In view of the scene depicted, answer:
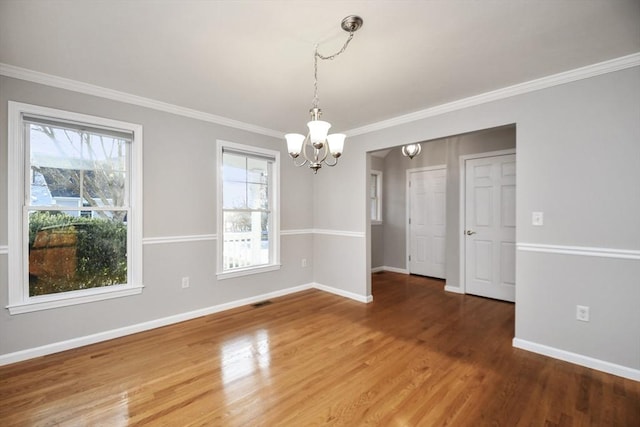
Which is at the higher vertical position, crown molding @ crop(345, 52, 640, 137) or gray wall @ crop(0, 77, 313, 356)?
crown molding @ crop(345, 52, 640, 137)

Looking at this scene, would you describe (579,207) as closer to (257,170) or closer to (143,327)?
(257,170)

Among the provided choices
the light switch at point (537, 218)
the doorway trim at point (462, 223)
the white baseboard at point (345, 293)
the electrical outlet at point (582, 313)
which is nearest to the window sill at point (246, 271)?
the white baseboard at point (345, 293)

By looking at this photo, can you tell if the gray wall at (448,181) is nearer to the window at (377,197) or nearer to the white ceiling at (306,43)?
the window at (377,197)

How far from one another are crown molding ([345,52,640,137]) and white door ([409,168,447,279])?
214 cm

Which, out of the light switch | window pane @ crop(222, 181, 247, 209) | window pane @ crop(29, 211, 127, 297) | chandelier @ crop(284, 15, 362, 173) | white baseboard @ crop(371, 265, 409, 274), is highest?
chandelier @ crop(284, 15, 362, 173)

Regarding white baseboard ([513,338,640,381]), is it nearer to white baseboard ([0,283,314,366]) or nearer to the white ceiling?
the white ceiling

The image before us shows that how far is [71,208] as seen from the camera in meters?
2.70

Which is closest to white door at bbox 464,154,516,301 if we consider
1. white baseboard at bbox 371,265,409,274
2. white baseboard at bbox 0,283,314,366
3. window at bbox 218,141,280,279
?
white baseboard at bbox 371,265,409,274

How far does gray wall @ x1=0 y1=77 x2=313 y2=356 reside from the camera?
2.46m

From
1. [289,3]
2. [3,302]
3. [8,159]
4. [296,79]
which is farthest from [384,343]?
[8,159]

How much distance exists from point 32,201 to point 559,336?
492 cm

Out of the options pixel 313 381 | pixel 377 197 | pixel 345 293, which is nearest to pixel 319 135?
pixel 313 381

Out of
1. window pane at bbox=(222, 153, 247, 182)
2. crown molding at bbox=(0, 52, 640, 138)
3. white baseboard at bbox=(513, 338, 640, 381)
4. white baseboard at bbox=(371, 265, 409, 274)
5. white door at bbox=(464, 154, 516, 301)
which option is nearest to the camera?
white baseboard at bbox=(513, 338, 640, 381)

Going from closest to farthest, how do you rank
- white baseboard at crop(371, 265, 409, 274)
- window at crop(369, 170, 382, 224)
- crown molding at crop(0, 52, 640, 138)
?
crown molding at crop(0, 52, 640, 138) < white baseboard at crop(371, 265, 409, 274) < window at crop(369, 170, 382, 224)
